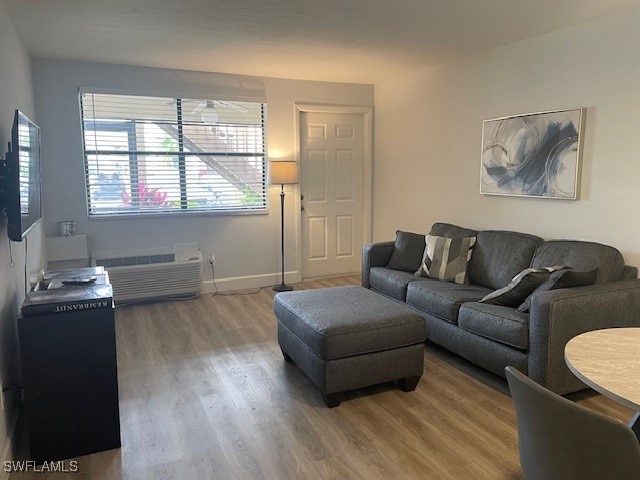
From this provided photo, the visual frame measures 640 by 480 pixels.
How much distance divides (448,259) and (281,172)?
200 cm

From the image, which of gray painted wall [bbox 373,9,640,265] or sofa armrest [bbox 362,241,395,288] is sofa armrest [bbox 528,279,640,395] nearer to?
gray painted wall [bbox 373,9,640,265]

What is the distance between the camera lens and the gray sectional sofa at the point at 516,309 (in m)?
2.62

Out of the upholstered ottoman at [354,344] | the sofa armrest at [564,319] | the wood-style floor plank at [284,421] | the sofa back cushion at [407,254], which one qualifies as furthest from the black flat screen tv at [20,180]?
the sofa back cushion at [407,254]

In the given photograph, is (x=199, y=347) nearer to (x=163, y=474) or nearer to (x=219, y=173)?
(x=163, y=474)

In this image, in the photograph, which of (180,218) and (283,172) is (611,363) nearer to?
(283,172)

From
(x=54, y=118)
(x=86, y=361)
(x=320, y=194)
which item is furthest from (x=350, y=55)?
(x=86, y=361)

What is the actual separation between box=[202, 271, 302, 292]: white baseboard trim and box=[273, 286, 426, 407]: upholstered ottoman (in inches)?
90.0

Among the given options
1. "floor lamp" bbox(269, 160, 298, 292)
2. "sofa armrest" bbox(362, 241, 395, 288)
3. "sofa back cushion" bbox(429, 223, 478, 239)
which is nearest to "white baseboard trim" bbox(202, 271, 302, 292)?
"floor lamp" bbox(269, 160, 298, 292)

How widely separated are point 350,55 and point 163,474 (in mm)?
3465

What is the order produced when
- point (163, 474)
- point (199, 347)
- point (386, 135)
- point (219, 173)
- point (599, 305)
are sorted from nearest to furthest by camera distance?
point (163, 474) < point (599, 305) < point (199, 347) < point (219, 173) < point (386, 135)

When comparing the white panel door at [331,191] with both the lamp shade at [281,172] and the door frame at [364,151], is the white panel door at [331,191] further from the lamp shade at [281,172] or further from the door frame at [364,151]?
the lamp shade at [281,172]

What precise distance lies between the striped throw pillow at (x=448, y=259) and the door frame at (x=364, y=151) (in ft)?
6.16

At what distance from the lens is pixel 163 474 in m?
2.10

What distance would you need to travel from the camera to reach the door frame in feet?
17.5
